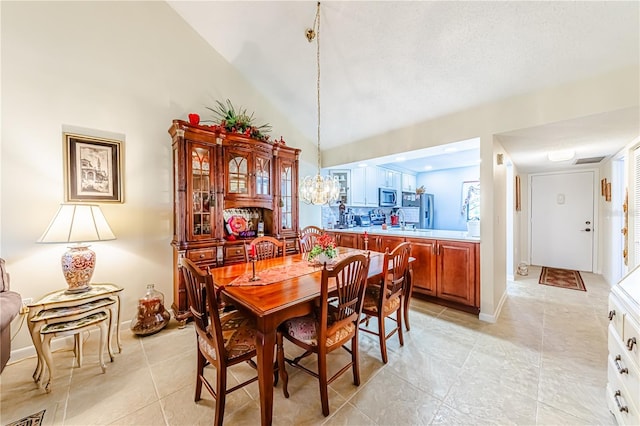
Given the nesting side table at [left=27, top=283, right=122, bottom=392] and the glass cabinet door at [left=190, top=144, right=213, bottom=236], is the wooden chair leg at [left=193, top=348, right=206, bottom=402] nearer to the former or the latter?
the nesting side table at [left=27, top=283, right=122, bottom=392]

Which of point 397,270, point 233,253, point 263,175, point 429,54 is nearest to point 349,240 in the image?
point 263,175

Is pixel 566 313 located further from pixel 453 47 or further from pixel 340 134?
pixel 340 134

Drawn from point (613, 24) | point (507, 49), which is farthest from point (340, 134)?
point (613, 24)

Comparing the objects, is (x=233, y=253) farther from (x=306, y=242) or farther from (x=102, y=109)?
(x=102, y=109)

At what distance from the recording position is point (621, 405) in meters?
1.34

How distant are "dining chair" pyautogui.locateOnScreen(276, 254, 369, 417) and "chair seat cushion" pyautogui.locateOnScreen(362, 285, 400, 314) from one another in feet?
1.13

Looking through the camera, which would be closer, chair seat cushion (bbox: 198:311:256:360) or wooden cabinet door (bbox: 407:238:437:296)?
chair seat cushion (bbox: 198:311:256:360)

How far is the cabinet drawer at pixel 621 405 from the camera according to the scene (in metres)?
1.22

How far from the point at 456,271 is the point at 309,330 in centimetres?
225

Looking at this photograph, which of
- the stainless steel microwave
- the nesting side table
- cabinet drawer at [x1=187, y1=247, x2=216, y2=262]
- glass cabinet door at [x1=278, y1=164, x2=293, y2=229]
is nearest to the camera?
the nesting side table

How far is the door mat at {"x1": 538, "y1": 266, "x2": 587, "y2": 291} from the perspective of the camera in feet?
13.1

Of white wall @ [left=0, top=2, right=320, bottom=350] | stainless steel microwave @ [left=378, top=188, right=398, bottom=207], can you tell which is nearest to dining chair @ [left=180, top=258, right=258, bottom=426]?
white wall @ [left=0, top=2, right=320, bottom=350]

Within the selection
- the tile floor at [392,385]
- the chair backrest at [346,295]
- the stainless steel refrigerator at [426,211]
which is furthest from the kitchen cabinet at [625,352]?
the stainless steel refrigerator at [426,211]

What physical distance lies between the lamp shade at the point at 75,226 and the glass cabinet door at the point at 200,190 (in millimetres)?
838
